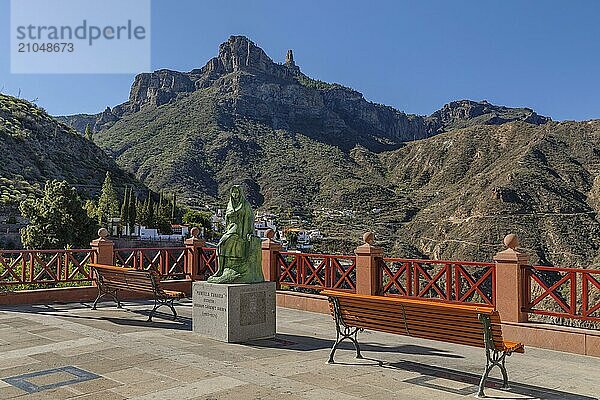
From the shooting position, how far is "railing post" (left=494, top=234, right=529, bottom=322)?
943 cm

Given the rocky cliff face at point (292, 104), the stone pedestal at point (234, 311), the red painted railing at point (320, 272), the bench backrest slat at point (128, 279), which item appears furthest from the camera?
the rocky cliff face at point (292, 104)

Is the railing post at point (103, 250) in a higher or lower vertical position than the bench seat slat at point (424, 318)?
higher

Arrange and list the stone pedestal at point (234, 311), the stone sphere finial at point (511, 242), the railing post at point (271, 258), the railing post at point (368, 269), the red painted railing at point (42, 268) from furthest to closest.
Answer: the railing post at point (271, 258)
the red painted railing at point (42, 268)
the railing post at point (368, 269)
the stone sphere finial at point (511, 242)
the stone pedestal at point (234, 311)

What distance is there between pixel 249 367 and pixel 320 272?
5997mm

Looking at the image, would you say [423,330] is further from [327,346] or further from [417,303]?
[327,346]

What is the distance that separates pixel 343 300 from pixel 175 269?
9.34 m

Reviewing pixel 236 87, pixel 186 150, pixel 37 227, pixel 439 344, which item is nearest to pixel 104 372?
pixel 439 344

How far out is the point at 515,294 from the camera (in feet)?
31.0

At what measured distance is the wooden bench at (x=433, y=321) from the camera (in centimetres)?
635

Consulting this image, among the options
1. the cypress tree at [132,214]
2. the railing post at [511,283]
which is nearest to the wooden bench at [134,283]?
the railing post at [511,283]

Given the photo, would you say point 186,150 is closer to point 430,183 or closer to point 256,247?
point 430,183

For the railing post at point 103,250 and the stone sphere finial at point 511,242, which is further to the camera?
the railing post at point 103,250

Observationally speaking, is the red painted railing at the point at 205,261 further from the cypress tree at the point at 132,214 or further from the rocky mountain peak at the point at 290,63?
the rocky mountain peak at the point at 290,63

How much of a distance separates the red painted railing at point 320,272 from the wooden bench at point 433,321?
4724mm
